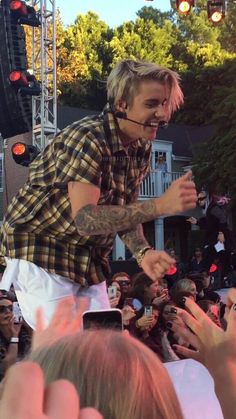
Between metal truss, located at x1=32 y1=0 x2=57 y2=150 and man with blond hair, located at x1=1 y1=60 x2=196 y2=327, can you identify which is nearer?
man with blond hair, located at x1=1 y1=60 x2=196 y2=327

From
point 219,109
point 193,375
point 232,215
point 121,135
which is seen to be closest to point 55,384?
point 193,375

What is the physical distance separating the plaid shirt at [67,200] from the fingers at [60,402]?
159 cm

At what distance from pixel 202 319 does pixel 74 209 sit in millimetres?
836

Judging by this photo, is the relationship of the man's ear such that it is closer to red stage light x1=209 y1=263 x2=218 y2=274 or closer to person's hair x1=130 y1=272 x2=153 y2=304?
person's hair x1=130 y1=272 x2=153 y2=304

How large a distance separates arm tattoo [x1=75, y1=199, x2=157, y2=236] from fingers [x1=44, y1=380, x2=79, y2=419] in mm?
1449

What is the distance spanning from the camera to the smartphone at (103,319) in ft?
6.94

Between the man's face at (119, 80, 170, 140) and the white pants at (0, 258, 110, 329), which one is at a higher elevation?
the man's face at (119, 80, 170, 140)

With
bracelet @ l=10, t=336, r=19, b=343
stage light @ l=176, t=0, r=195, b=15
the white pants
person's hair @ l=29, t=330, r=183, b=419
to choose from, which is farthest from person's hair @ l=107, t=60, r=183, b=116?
stage light @ l=176, t=0, r=195, b=15

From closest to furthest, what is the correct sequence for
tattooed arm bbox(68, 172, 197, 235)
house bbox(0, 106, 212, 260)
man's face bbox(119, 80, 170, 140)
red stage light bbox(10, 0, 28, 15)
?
tattooed arm bbox(68, 172, 197, 235) < man's face bbox(119, 80, 170, 140) < red stage light bbox(10, 0, 28, 15) < house bbox(0, 106, 212, 260)

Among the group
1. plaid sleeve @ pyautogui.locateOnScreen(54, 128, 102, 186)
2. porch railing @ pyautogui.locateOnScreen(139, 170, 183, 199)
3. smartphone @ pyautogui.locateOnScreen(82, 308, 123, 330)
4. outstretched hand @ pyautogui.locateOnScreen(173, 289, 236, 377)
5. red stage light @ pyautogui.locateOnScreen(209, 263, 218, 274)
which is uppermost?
porch railing @ pyautogui.locateOnScreen(139, 170, 183, 199)

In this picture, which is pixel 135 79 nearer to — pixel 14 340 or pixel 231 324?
pixel 231 324

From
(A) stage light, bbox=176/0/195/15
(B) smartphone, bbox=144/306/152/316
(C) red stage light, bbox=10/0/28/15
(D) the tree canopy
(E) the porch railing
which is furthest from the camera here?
(D) the tree canopy

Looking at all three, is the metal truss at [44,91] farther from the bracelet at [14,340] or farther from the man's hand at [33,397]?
the man's hand at [33,397]

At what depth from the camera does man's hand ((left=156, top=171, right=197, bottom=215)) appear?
2.14m
